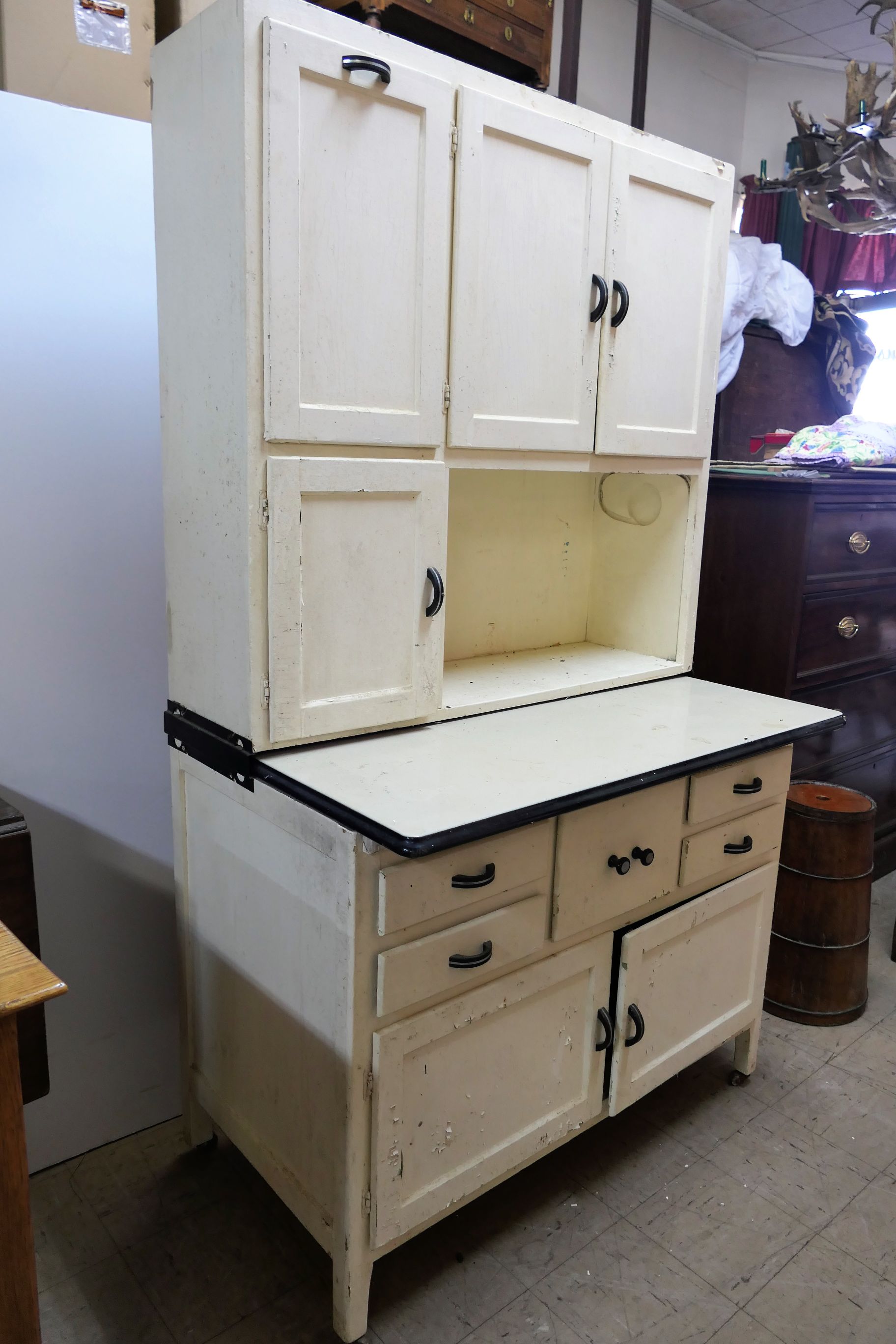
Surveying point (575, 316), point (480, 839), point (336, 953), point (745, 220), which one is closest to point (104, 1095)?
point (336, 953)

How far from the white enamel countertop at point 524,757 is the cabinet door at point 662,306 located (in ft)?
1.77

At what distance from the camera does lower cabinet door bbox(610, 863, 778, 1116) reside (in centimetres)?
179

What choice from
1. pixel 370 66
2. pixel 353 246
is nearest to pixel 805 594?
pixel 353 246

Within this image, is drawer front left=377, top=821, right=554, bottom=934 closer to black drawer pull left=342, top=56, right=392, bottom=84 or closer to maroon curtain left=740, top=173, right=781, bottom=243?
black drawer pull left=342, top=56, right=392, bottom=84

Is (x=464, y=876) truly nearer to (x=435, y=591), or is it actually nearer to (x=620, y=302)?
(x=435, y=591)

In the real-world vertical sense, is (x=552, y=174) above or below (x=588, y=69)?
below

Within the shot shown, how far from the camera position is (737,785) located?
1908 millimetres

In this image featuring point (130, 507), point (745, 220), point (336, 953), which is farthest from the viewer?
point (745, 220)

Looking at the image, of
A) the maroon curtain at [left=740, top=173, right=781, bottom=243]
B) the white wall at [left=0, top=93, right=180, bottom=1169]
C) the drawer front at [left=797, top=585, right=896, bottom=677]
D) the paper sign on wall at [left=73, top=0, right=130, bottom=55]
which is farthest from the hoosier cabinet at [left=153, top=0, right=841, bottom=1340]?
the maroon curtain at [left=740, top=173, right=781, bottom=243]

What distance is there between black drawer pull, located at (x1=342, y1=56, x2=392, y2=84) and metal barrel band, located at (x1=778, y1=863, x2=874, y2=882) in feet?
6.24

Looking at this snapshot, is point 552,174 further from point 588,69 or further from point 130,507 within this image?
point 588,69

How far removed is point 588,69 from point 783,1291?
4.24 m

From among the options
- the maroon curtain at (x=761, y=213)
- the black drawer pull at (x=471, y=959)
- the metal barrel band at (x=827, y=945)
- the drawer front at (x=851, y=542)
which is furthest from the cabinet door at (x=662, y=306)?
the maroon curtain at (x=761, y=213)

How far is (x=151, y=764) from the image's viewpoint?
1.86 m
